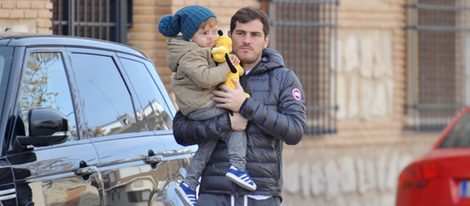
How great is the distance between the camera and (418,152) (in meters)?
17.0

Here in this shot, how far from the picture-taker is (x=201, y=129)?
6625 millimetres

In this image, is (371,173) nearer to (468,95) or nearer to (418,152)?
(418,152)

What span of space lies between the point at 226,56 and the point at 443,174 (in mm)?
3975

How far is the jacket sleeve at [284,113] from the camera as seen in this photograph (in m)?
6.59

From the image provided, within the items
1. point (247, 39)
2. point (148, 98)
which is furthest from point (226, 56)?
point (148, 98)

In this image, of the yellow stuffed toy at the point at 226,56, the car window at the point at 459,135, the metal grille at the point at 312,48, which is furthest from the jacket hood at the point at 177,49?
the metal grille at the point at 312,48

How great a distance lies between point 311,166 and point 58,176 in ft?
29.6

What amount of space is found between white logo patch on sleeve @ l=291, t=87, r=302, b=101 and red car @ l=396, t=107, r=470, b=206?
3.51 m

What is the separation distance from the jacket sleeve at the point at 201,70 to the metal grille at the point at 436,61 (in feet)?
33.4

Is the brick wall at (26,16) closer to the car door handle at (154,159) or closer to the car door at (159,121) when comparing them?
the car door at (159,121)

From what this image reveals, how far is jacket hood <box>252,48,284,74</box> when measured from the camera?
6.74 m

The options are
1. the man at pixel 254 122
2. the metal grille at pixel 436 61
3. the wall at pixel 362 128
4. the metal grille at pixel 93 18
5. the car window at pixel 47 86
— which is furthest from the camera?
the metal grille at pixel 436 61

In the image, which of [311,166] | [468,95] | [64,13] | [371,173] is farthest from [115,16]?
[468,95]

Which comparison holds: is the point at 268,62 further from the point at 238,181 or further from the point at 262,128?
the point at 238,181
